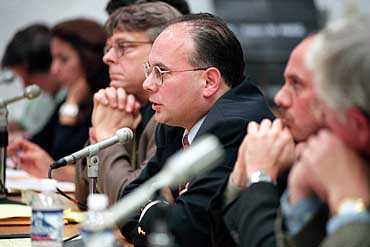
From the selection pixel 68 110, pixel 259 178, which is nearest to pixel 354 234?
pixel 259 178

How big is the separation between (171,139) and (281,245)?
42.4 inches

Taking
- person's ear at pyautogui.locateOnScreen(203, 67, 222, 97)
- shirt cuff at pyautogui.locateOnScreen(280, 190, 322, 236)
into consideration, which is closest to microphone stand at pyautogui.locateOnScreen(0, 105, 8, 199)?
person's ear at pyautogui.locateOnScreen(203, 67, 222, 97)

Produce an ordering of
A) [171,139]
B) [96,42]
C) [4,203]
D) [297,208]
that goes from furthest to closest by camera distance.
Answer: [96,42] → [4,203] → [171,139] → [297,208]

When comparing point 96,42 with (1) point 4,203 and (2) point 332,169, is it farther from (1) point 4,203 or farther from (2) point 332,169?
(2) point 332,169

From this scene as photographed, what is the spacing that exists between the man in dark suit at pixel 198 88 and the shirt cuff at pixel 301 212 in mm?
637

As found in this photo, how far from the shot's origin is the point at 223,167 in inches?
96.2

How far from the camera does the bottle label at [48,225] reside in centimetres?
205

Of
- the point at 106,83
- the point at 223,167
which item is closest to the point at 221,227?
the point at 223,167

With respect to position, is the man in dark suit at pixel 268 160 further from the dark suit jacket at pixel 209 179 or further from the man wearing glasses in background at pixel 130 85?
the man wearing glasses in background at pixel 130 85

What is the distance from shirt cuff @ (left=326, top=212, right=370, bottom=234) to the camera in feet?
5.49

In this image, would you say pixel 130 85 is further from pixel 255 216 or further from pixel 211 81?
pixel 255 216

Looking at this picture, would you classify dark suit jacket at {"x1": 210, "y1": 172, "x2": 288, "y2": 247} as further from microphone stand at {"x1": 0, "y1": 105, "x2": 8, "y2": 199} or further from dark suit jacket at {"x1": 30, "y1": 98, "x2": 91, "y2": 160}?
dark suit jacket at {"x1": 30, "y1": 98, "x2": 91, "y2": 160}

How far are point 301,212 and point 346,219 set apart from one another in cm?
17

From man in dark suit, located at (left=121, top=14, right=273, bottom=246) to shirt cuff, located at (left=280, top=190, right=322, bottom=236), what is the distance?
0.64 metres
